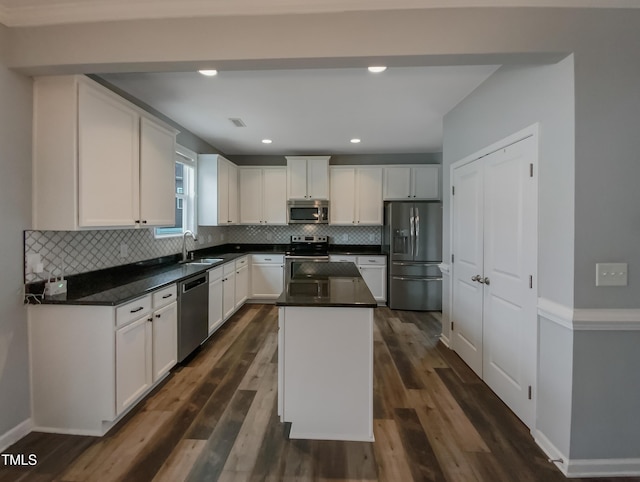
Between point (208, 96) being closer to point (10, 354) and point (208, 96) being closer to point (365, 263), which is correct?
point (10, 354)

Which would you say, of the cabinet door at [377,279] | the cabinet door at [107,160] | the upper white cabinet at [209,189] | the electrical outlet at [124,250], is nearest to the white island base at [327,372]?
the cabinet door at [107,160]

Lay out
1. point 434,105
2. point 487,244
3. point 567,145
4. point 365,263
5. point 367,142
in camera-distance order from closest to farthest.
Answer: point 567,145
point 487,244
point 434,105
point 367,142
point 365,263

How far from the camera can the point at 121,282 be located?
2662 mm

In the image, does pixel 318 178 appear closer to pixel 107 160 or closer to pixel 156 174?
pixel 156 174

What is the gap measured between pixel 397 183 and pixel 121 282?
4348 mm

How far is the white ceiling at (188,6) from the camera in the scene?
5.78 ft

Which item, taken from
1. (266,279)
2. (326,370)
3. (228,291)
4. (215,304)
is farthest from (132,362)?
(266,279)

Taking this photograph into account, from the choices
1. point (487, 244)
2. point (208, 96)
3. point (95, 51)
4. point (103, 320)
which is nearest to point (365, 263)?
point (487, 244)

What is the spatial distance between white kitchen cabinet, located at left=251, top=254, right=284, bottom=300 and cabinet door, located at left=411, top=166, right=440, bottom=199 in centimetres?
267

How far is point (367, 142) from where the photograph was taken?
490 cm

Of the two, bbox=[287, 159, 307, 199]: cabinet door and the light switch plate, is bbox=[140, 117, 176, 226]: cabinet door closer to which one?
bbox=[287, 159, 307, 199]: cabinet door

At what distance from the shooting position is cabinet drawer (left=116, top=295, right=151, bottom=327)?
2.15 m

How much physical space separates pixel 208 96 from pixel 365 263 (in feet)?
11.2

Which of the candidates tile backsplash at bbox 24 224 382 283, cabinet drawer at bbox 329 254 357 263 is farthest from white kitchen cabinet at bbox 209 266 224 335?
cabinet drawer at bbox 329 254 357 263
